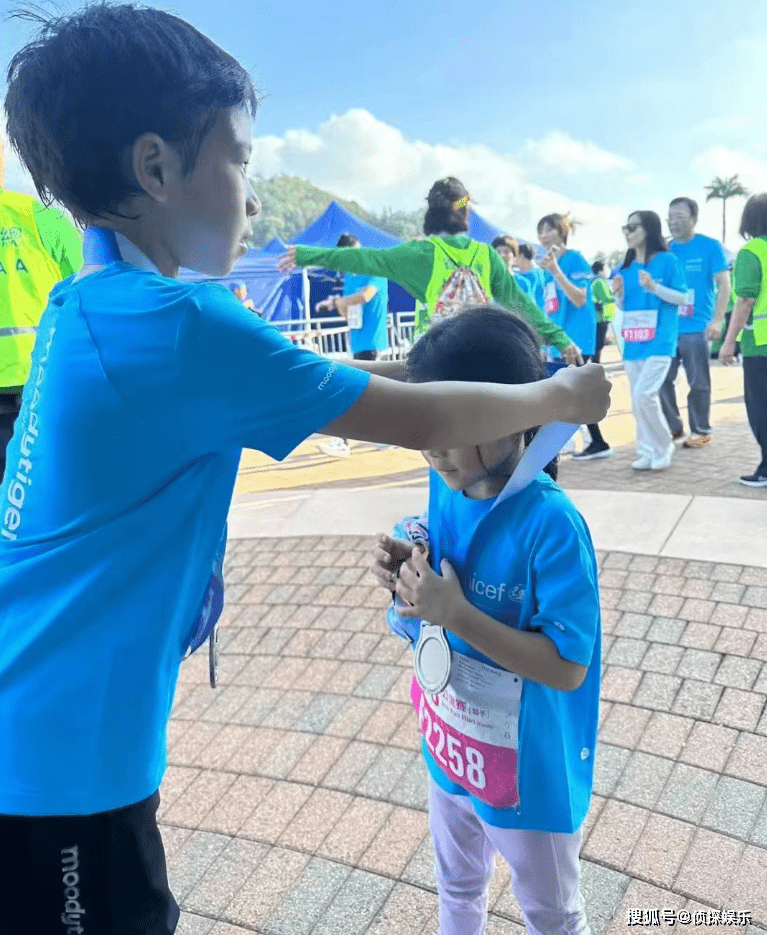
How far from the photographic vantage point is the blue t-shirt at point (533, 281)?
7.40 m

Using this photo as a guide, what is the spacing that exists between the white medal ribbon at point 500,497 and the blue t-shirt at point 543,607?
1.5 inches

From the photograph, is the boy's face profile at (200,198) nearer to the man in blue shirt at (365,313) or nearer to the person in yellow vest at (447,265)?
the person in yellow vest at (447,265)

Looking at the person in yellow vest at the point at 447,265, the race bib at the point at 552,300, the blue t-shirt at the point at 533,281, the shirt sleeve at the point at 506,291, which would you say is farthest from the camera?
the race bib at the point at 552,300

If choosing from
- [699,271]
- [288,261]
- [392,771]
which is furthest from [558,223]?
[392,771]

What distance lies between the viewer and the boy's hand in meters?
1.20

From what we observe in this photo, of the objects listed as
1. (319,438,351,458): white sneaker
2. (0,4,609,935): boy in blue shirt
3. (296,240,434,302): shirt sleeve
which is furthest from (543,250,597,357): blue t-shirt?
(0,4,609,935): boy in blue shirt

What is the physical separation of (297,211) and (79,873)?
467 ft

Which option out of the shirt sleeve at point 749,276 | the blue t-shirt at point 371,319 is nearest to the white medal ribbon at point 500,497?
the shirt sleeve at point 749,276

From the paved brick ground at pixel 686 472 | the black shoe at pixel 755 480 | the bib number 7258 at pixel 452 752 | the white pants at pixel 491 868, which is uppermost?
the bib number 7258 at pixel 452 752

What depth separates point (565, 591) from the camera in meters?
1.37

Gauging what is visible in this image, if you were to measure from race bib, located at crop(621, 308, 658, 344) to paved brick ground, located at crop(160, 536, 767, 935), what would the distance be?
8.73 feet

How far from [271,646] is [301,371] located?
9.40ft

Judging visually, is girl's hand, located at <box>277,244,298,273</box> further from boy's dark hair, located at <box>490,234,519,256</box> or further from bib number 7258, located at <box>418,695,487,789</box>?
boy's dark hair, located at <box>490,234,519,256</box>

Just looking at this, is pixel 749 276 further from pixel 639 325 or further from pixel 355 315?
pixel 355 315
